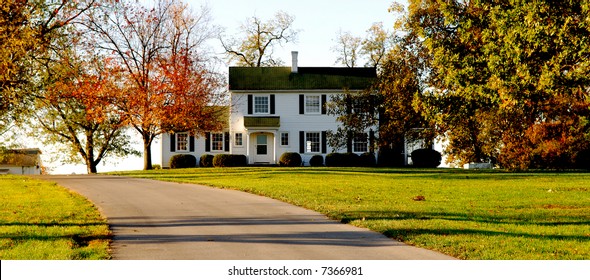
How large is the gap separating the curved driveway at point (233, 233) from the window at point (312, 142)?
94.9 ft

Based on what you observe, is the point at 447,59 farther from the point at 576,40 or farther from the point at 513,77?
the point at 576,40

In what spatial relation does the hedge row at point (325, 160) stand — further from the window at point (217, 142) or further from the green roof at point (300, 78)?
the green roof at point (300, 78)

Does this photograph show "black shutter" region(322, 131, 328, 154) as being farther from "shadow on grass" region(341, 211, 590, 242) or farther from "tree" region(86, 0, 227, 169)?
"shadow on grass" region(341, 211, 590, 242)

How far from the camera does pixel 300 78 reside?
4881 cm

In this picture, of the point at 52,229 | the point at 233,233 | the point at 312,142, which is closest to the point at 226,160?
the point at 312,142

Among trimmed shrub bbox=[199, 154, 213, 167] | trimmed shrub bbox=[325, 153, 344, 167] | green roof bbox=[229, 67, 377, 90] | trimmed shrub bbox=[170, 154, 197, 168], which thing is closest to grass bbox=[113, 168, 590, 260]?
trimmed shrub bbox=[325, 153, 344, 167]

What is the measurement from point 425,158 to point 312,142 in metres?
8.09

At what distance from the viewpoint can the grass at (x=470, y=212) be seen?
35.6 feet

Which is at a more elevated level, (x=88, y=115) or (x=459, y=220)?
(x=88, y=115)

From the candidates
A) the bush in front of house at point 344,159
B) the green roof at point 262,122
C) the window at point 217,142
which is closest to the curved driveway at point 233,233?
the green roof at point 262,122

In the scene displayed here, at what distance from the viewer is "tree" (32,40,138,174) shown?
32.5m

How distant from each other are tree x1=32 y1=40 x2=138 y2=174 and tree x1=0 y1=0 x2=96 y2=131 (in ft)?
3.58

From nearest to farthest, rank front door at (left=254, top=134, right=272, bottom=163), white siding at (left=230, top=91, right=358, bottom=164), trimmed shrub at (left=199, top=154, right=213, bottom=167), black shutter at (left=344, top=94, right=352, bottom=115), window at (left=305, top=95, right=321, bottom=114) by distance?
black shutter at (left=344, top=94, right=352, bottom=115), trimmed shrub at (left=199, top=154, right=213, bottom=167), white siding at (left=230, top=91, right=358, bottom=164), window at (left=305, top=95, right=321, bottom=114), front door at (left=254, top=134, right=272, bottom=163)

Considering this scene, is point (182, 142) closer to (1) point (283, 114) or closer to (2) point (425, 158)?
(1) point (283, 114)
